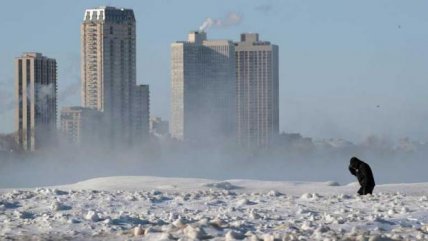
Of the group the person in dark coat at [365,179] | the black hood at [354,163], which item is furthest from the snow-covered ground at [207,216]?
the black hood at [354,163]

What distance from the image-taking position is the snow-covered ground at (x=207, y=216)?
1698 centimetres

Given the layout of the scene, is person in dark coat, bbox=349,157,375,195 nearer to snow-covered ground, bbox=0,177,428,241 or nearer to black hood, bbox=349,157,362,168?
black hood, bbox=349,157,362,168

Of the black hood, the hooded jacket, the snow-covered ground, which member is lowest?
the snow-covered ground

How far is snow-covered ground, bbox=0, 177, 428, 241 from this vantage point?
1698cm

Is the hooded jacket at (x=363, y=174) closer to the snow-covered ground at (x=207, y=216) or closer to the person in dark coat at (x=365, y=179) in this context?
the person in dark coat at (x=365, y=179)

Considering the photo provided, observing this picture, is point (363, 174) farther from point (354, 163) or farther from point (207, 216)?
point (207, 216)

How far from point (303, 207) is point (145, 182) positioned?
37.6 ft

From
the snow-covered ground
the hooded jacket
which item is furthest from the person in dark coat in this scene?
the snow-covered ground

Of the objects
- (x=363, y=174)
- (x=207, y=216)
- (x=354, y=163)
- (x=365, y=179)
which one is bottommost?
(x=207, y=216)

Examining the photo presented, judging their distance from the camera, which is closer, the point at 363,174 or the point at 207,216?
the point at 207,216

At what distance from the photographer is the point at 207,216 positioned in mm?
20531

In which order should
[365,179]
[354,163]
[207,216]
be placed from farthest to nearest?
1. [354,163]
2. [365,179]
3. [207,216]

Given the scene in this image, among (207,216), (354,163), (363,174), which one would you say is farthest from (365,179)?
(207,216)

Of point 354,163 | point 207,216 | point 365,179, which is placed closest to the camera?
point 207,216
